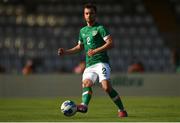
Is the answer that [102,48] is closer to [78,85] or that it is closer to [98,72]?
[98,72]

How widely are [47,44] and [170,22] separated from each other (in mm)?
6267

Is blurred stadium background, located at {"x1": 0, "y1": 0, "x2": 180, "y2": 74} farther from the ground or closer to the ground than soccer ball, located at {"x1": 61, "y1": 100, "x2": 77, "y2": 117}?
farther from the ground

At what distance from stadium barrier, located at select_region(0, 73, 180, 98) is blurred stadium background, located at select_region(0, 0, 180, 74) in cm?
190

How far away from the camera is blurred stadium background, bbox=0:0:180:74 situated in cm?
2755

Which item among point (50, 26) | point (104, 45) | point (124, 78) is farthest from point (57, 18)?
point (104, 45)

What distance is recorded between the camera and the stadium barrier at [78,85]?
2438cm

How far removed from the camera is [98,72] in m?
12.3

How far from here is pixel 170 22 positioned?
1248 inches

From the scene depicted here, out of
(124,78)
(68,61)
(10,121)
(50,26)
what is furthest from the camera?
(50,26)

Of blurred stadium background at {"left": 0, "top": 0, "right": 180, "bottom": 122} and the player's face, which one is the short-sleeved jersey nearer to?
the player's face

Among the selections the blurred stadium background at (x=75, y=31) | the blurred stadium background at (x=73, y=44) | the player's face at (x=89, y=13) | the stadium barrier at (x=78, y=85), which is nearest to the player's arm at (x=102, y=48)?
the player's face at (x=89, y=13)

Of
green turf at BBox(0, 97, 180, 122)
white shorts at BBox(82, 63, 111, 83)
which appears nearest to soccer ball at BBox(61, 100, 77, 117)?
green turf at BBox(0, 97, 180, 122)

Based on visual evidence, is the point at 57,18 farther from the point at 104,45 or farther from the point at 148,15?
the point at 104,45

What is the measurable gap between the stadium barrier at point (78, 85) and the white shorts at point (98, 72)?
1194 centimetres
